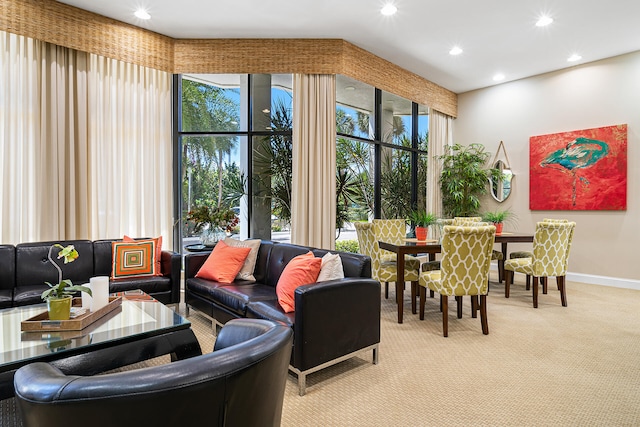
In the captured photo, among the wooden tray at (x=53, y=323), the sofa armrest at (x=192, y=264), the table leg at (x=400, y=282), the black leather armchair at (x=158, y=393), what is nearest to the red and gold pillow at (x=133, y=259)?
the sofa armrest at (x=192, y=264)

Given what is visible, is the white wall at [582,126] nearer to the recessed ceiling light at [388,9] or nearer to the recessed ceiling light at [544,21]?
the recessed ceiling light at [544,21]

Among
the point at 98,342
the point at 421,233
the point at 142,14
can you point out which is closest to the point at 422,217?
the point at 421,233

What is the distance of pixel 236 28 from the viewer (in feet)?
15.0

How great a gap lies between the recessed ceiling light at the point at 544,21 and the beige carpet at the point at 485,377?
3.34 metres

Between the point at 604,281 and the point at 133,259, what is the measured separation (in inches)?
248

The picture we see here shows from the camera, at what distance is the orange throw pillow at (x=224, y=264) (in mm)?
3533

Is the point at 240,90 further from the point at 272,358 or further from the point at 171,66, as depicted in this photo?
the point at 272,358

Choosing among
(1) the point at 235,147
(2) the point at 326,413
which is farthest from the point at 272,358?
(1) the point at 235,147

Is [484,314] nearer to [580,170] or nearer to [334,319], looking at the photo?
[334,319]

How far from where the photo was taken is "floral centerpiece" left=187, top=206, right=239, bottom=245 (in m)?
4.70

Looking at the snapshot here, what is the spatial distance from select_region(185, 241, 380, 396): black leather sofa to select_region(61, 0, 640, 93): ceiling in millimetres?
2719

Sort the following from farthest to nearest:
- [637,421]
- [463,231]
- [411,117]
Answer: [411,117]
[463,231]
[637,421]

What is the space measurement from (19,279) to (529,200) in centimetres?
689

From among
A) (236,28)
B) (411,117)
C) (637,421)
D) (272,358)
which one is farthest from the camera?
(411,117)
